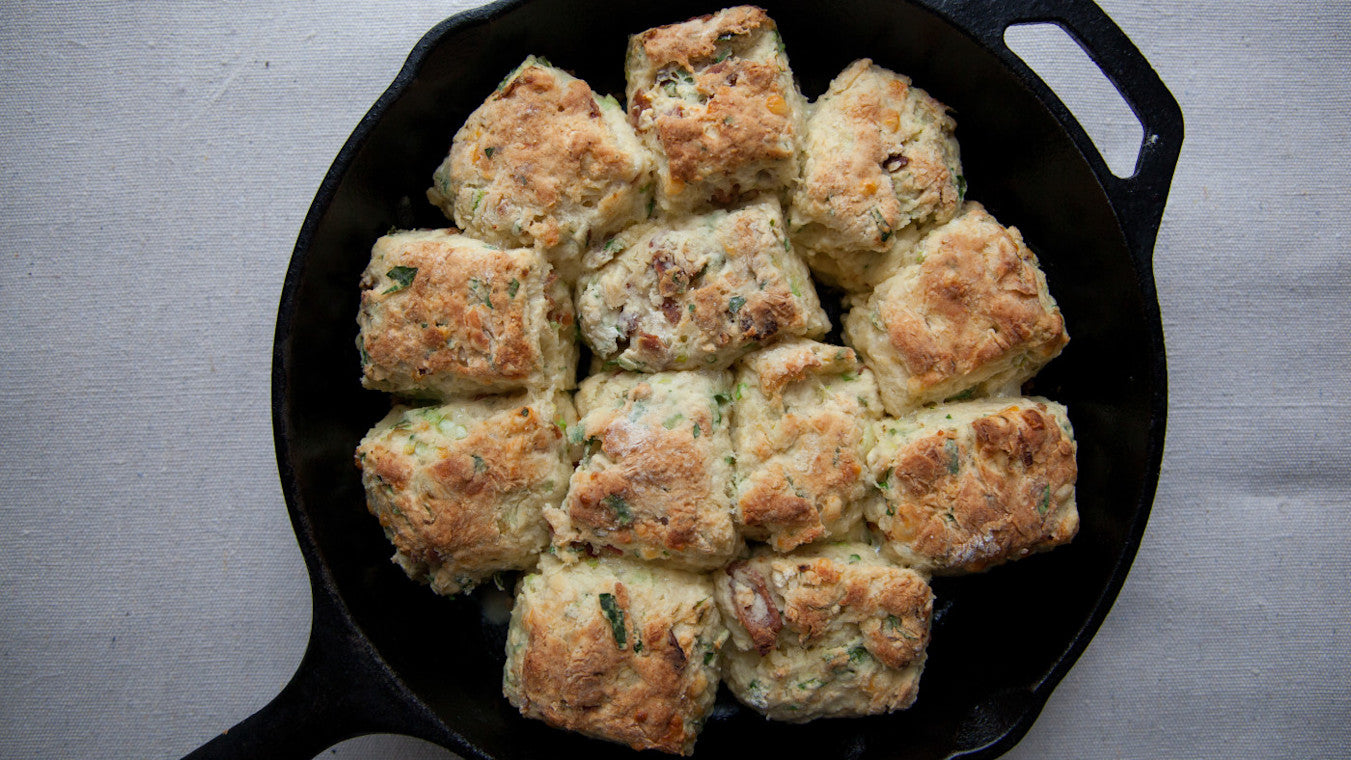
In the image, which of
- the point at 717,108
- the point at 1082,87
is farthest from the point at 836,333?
the point at 1082,87

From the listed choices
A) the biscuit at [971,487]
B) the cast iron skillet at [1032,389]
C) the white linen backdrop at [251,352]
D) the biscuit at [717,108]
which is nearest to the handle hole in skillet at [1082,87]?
the white linen backdrop at [251,352]

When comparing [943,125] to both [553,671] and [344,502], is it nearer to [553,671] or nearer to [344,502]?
[553,671]

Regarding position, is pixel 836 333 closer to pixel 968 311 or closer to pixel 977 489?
pixel 968 311

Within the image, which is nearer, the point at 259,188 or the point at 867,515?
the point at 867,515

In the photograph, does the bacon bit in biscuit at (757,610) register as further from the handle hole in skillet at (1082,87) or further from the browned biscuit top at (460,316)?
the handle hole in skillet at (1082,87)

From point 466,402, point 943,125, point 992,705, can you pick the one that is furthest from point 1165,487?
point 466,402

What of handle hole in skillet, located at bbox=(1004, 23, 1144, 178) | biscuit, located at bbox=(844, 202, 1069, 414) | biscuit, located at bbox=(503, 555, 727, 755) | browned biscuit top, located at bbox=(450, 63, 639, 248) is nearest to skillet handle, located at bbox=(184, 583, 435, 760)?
biscuit, located at bbox=(503, 555, 727, 755)
